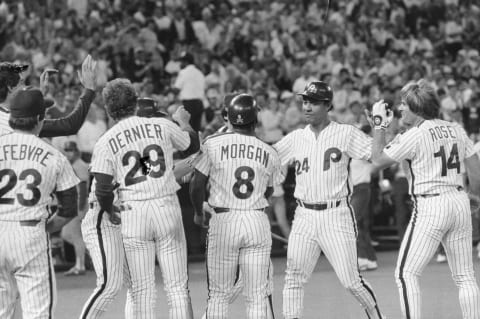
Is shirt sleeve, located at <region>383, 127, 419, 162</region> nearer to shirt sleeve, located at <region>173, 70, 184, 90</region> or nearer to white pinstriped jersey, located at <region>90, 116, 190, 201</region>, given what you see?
white pinstriped jersey, located at <region>90, 116, 190, 201</region>

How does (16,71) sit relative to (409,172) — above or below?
above

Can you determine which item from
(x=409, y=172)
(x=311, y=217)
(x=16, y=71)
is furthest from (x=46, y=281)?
(x=409, y=172)

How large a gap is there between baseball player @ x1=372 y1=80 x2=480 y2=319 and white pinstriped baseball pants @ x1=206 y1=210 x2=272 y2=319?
1.23 metres

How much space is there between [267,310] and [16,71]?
9.74ft

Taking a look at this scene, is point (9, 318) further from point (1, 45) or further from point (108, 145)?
point (1, 45)

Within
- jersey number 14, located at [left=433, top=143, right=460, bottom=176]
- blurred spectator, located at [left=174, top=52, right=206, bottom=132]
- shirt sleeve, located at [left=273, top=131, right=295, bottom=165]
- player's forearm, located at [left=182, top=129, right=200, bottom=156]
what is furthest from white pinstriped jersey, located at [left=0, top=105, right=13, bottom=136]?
blurred spectator, located at [left=174, top=52, right=206, bottom=132]

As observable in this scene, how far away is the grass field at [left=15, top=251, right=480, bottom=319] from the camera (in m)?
11.7

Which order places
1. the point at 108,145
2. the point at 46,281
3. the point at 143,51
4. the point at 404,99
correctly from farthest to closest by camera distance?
the point at 143,51, the point at 404,99, the point at 108,145, the point at 46,281

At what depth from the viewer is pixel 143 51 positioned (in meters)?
21.5

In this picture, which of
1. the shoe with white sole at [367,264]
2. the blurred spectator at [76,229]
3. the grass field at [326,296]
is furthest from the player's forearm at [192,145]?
the shoe with white sole at [367,264]

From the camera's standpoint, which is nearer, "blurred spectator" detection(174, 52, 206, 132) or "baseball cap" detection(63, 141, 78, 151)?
"baseball cap" detection(63, 141, 78, 151)

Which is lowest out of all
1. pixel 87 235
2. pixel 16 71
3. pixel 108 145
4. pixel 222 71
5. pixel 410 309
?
pixel 410 309

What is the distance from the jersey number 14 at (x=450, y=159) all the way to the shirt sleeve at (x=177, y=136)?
219cm

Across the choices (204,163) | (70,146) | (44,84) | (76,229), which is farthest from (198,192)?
(70,146)
